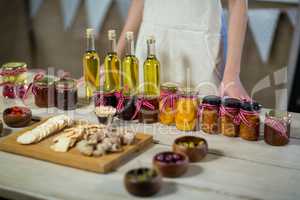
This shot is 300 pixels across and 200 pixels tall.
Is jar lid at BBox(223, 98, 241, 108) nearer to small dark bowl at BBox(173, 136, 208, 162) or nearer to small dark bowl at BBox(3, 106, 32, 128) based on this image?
small dark bowl at BBox(173, 136, 208, 162)

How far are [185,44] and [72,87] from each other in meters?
0.47

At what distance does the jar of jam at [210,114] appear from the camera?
1.49 meters

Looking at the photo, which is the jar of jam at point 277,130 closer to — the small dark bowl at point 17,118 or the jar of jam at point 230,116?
the jar of jam at point 230,116

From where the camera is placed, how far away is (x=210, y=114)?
1484mm

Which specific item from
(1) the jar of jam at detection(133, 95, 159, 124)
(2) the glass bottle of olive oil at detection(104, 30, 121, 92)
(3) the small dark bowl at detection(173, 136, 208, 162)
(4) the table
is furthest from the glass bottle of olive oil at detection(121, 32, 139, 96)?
(3) the small dark bowl at detection(173, 136, 208, 162)

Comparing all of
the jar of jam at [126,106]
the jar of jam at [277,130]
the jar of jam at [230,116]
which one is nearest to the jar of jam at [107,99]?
the jar of jam at [126,106]

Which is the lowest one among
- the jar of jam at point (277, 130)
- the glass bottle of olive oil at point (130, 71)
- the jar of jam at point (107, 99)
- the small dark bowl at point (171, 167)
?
the small dark bowl at point (171, 167)

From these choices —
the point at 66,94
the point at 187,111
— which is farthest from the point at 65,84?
the point at 187,111

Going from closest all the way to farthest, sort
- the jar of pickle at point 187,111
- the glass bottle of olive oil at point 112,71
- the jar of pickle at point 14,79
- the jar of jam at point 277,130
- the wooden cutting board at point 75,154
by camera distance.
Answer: the wooden cutting board at point 75,154
the jar of jam at point 277,130
the jar of pickle at point 187,111
the glass bottle of olive oil at point 112,71
the jar of pickle at point 14,79

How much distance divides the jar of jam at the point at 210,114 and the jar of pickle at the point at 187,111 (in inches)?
1.1

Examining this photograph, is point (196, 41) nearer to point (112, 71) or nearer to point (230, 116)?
point (112, 71)

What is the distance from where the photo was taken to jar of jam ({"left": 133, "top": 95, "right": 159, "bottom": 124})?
1573 millimetres

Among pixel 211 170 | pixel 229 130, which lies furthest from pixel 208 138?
pixel 211 170

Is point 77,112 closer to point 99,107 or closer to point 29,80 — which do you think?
point 99,107
